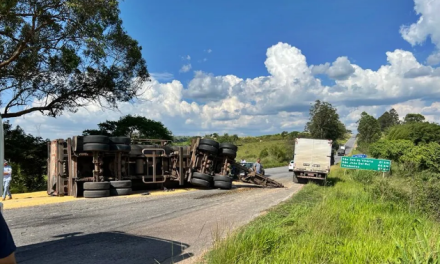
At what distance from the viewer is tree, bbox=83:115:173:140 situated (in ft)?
76.3

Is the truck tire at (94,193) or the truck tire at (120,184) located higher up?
the truck tire at (120,184)

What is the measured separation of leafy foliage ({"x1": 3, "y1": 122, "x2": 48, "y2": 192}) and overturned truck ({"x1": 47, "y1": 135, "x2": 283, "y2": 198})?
4907 millimetres

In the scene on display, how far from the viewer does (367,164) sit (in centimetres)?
2159

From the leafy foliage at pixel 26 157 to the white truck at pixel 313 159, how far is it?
47.9 feet

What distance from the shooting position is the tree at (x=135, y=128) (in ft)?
76.3

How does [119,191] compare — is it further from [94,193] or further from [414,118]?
[414,118]

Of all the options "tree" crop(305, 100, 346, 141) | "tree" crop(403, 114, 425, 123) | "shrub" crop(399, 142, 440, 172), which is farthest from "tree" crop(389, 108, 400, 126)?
"shrub" crop(399, 142, 440, 172)

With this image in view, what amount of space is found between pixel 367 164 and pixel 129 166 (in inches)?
573

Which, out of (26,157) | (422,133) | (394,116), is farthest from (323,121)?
(394,116)

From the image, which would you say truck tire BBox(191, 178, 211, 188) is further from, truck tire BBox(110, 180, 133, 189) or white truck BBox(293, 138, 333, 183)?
white truck BBox(293, 138, 333, 183)

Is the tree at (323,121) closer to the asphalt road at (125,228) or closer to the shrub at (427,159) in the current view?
the shrub at (427,159)

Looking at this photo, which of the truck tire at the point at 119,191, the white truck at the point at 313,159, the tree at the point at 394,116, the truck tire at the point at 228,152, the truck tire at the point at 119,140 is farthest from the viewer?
the tree at the point at 394,116

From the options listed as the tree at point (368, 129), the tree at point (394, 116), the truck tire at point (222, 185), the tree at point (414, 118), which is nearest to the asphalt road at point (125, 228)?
the truck tire at point (222, 185)

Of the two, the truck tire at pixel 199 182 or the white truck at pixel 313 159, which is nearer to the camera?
the truck tire at pixel 199 182
